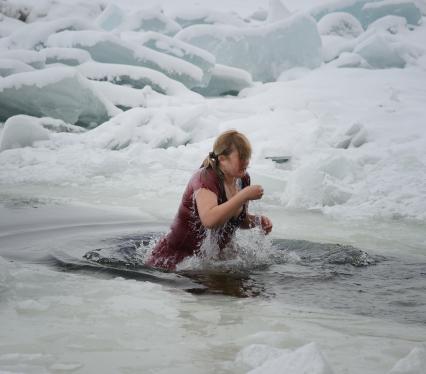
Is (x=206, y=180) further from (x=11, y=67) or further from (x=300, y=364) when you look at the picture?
(x=11, y=67)

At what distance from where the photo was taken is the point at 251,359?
1.47 m

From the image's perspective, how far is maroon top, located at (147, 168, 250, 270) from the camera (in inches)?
118

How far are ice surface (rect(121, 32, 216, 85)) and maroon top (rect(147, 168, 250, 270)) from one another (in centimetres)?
1059

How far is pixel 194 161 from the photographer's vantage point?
7.50 meters

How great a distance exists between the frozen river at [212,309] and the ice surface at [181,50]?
1011cm

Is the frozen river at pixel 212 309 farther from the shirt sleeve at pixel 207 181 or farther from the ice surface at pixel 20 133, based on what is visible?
the ice surface at pixel 20 133

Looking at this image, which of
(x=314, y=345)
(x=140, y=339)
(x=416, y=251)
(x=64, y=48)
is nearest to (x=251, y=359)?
(x=314, y=345)

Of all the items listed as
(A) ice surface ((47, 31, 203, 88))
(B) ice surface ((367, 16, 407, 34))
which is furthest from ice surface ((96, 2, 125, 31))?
(B) ice surface ((367, 16, 407, 34))

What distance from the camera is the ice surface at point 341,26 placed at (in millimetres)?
20141

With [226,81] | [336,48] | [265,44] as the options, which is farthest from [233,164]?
[336,48]

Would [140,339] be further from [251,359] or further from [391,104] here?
[391,104]

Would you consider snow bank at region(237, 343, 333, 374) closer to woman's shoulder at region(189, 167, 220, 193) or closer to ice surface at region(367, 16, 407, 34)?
woman's shoulder at region(189, 167, 220, 193)

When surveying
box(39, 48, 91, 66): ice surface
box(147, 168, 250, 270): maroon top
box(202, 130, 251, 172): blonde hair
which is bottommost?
box(147, 168, 250, 270): maroon top

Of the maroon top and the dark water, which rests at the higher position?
the maroon top
